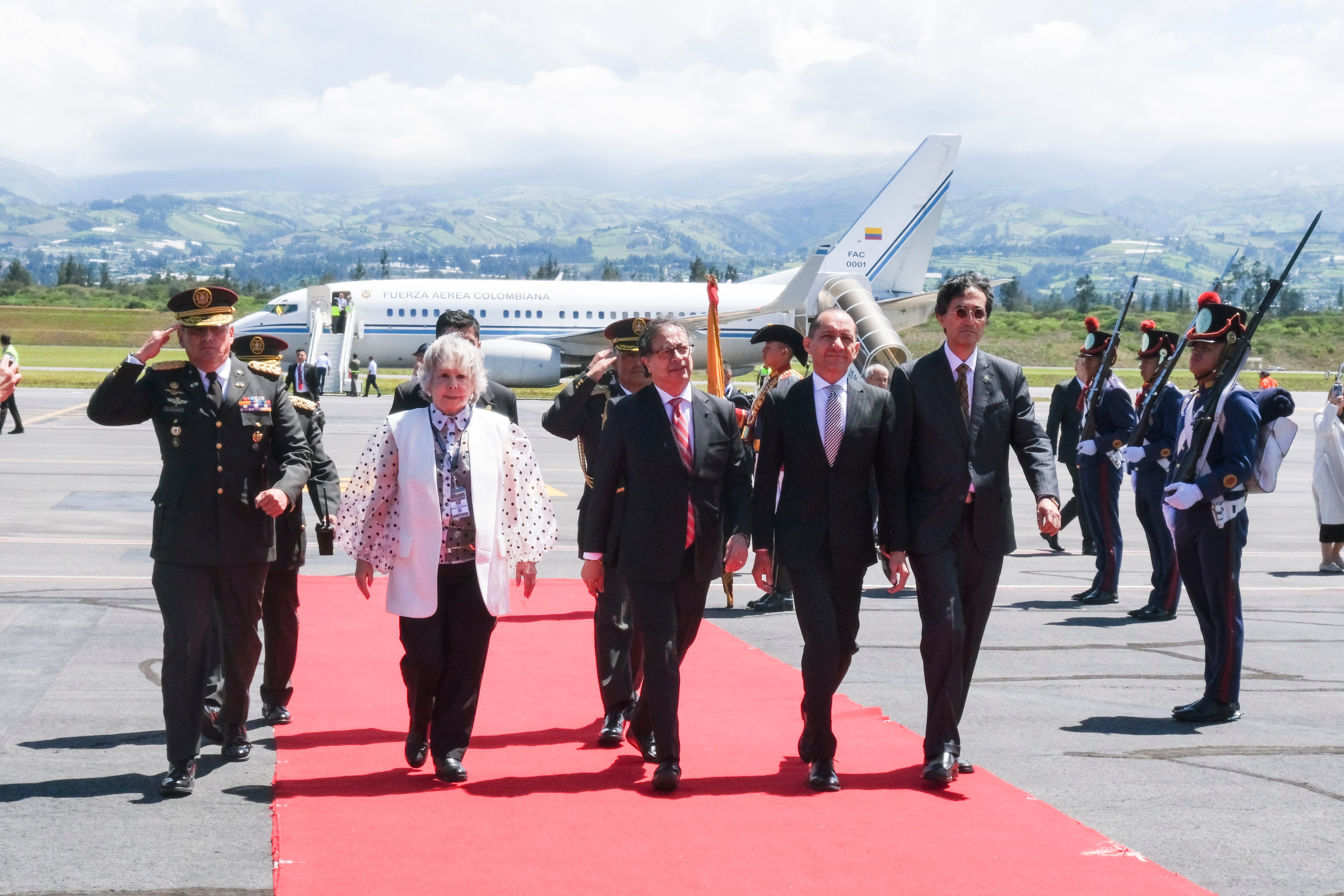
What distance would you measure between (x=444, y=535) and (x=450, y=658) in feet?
1.72

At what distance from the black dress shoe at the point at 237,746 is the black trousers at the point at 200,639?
1.6 inches

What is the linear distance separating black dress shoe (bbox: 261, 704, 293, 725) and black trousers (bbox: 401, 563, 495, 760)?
110 centimetres

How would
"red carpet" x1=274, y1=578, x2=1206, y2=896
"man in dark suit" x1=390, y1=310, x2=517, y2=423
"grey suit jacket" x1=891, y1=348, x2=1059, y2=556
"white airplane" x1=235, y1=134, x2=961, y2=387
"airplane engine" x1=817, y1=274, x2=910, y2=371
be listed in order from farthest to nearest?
"white airplane" x1=235, y1=134, x2=961, y2=387, "airplane engine" x1=817, y1=274, x2=910, y2=371, "man in dark suit" x1=390, y1=310, x2=517, y2=423, "grey suit jacket" x1=891, y1=348, x2=1059, y2=556, "red carpet" x1=274, y1=578, x2=1206, y2=896

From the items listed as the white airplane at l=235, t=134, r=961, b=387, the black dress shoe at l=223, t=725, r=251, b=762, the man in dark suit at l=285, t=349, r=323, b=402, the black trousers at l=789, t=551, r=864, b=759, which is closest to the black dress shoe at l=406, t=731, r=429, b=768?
the black dress shoe at l=223, t=725, r=251, b=762

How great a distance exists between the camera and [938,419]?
5551 millimetres

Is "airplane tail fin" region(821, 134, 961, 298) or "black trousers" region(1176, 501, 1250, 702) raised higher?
"airplane tail fin" region(821, 134, 961, 298)

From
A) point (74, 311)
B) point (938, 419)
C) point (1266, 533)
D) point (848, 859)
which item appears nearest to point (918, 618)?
point (938, 419)

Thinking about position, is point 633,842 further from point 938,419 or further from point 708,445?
point 938,419

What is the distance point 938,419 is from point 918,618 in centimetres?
422

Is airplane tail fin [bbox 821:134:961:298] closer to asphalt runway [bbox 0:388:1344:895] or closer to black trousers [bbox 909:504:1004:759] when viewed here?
asphalt runway [bbox 0:388:1344:895]

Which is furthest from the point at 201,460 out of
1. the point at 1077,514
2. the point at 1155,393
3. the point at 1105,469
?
the point at 1077,514

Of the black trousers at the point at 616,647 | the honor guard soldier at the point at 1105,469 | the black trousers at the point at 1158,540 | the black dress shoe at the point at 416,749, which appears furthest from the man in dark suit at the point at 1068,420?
the black dress shoe at the point at 416,749

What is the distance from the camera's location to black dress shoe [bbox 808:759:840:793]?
526 cm

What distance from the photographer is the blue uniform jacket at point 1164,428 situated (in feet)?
28.6
